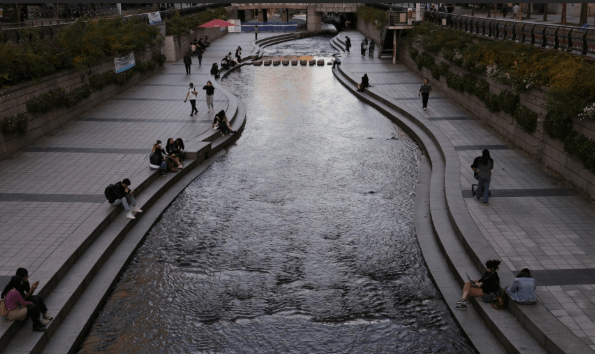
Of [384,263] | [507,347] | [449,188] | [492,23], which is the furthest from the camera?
[492,23]

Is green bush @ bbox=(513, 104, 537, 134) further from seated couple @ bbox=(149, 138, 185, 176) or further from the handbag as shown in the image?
→ the handbag

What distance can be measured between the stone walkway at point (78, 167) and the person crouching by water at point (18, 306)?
1684mm

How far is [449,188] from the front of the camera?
16141 millimetres

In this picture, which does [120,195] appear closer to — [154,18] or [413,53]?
[413,53]

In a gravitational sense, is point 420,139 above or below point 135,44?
below

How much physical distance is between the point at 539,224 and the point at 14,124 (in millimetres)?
16546

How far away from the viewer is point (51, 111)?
22328 millimetres

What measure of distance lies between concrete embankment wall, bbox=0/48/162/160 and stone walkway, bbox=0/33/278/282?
0.34 m

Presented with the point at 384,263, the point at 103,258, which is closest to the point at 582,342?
the point at 384,263

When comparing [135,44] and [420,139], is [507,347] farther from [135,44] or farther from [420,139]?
[135,44]

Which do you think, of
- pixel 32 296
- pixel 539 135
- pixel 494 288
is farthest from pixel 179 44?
pixel 494 288

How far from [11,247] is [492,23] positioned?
2328 centimetres

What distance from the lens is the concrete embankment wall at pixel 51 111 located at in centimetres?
1917

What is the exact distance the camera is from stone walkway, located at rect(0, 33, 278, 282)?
13.2 meters
